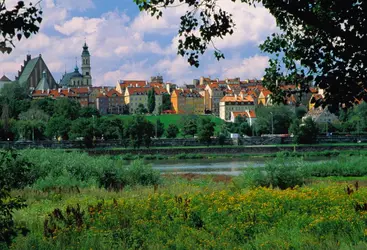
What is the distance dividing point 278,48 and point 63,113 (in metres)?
83.1

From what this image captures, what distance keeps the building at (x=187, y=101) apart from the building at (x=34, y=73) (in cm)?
3093

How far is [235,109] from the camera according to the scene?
12875cm

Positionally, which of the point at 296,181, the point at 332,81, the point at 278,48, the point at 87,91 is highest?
the point at 87,91

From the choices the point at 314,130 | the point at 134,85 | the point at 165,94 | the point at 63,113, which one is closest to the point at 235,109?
the point at 165,94

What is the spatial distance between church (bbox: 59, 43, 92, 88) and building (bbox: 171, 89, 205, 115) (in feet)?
121

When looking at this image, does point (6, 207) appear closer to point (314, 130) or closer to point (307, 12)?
point (307, 12)

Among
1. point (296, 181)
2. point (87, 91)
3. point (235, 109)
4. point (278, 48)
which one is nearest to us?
point (278, 48)

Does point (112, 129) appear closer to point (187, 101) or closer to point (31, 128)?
point (31, 128)

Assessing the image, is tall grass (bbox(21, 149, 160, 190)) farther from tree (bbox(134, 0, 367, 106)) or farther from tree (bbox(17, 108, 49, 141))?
tree (bbox(17, 108, 49, 141))

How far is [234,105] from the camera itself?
129 metres

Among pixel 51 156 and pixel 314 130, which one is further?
pixel 314 130

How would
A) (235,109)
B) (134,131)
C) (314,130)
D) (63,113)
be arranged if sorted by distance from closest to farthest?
(134,131), (314,130), (63,113), (235,109)

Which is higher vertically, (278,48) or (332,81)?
(278,48)

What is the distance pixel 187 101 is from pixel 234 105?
1813 centimetres
